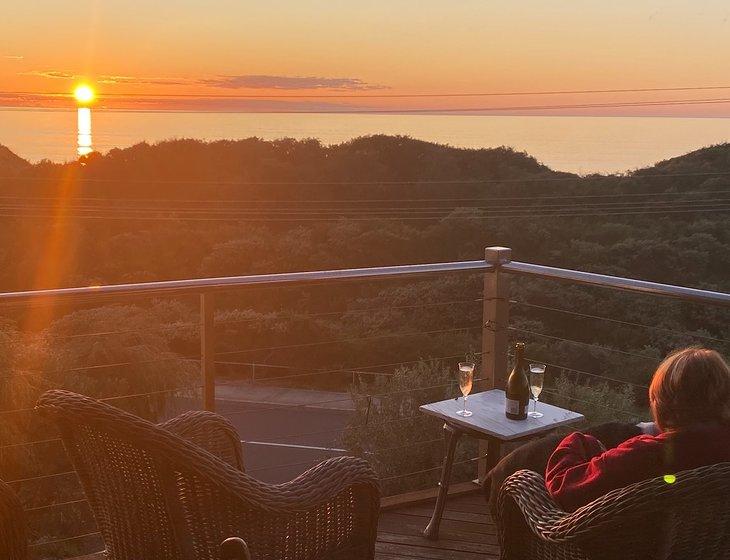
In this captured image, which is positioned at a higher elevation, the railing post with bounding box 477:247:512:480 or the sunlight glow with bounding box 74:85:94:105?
the sunlight glow with bounding box 74:85:94:105

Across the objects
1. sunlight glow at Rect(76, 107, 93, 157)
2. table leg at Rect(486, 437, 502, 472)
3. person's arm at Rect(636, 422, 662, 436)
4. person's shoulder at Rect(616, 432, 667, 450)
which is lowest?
Result: table leg at Rect(486, 437, 502, 472)

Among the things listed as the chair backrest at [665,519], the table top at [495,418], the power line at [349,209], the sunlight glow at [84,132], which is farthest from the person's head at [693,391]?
the power line at [349,209]

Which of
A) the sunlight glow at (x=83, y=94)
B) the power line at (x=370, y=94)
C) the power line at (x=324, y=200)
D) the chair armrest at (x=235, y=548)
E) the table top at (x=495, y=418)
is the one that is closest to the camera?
the chair armrest at (x=235, y=548)

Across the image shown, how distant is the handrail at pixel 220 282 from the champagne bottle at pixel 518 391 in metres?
0.60

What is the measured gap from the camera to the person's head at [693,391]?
1992 mm

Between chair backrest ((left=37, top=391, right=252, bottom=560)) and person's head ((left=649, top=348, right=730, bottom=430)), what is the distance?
1028mm

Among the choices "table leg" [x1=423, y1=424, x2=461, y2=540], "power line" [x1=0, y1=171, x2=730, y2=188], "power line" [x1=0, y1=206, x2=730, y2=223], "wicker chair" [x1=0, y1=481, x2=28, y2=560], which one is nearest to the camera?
"wicker chair" [x1=0, y1=481, x2=28, y2=560]

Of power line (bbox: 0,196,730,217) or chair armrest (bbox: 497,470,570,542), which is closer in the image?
chair armrest (bbox: 497,470,570,542)

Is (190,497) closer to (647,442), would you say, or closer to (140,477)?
(140,477)

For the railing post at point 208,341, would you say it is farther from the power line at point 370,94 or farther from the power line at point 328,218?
the power line at point 328,218

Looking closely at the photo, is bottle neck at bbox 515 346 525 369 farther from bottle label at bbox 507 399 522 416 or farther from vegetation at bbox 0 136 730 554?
vegetation at bbox 0 136 730 554

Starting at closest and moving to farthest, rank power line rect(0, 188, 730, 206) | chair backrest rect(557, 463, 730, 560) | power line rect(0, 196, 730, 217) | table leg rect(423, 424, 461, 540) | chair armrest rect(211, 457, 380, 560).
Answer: chair backrest rect(557, 463, 730, 560)
chair armrest rect(211, 457, 380, 560)
table leg rect(423, 424, 461, 540)
power line rect(0, 196, 730, 217)
power line rect(0, 188, 730, 206)

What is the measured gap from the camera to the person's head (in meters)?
1.99

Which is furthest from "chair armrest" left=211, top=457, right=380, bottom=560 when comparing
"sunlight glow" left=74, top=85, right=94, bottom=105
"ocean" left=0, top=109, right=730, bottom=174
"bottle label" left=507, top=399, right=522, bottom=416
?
"sunlight glow" left=74, top=85, right=94, bottom=105
